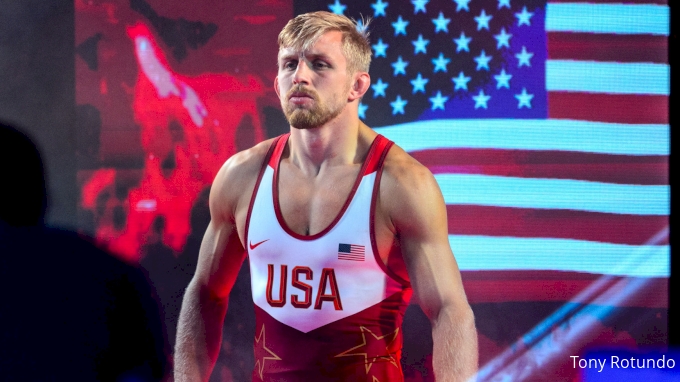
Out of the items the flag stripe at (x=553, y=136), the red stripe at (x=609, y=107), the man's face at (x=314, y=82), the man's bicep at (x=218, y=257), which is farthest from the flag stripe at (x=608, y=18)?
the man's bicep at (x=218, y=257)

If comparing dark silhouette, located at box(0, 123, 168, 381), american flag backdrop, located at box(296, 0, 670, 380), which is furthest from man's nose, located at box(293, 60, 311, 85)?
dark silhouette, located at box(0, 123, 168, 381)

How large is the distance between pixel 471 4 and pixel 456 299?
1420 mm

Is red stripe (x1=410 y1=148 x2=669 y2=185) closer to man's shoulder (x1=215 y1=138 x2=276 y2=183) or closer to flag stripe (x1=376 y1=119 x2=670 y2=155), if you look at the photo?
flag stripe (x1=376 y1=119 x2=670 y2=155)

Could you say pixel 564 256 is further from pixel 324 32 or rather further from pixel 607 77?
pixel 324 32

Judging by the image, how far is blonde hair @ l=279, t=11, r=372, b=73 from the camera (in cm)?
177

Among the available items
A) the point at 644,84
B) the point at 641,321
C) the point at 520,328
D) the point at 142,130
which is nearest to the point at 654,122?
the point at 644,84

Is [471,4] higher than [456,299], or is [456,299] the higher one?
[471,4]

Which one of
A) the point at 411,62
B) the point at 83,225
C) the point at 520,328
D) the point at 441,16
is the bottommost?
the point at 520,328

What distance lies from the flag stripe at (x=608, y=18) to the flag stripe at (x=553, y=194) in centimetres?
62

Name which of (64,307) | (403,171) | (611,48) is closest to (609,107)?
(611,48)

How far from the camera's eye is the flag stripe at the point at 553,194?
8.55 ft

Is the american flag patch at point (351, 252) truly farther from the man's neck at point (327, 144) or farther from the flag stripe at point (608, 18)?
the flag stripe at point (608, 18)

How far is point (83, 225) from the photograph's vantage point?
2.78 m

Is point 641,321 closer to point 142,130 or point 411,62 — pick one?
point 411,62
